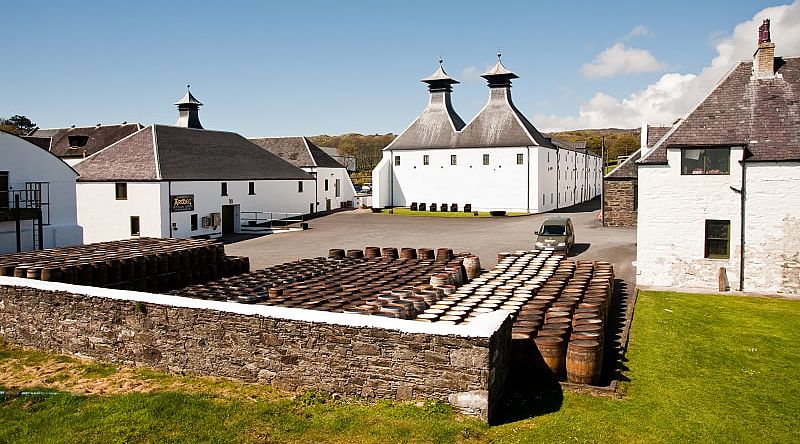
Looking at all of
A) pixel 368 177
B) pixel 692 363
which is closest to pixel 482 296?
pixel 692 363

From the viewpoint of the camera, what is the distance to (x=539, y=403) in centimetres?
982

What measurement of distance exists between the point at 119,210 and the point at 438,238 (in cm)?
1723

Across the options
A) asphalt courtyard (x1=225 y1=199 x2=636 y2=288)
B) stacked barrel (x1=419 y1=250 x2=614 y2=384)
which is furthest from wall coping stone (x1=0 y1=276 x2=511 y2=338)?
asphalt courtyard (x1=225 y1=199 x2=636 y2=288)

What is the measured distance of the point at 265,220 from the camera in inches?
1660

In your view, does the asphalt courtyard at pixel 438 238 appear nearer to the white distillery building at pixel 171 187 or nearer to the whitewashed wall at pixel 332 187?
the white distillery building at pixel 171 187

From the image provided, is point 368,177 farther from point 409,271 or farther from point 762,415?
point 762,415

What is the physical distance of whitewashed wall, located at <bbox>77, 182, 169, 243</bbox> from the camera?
110 ft

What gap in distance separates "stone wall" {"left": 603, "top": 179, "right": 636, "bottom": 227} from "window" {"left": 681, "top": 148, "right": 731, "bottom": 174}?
54.4 feet

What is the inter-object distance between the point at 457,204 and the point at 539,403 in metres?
42.1

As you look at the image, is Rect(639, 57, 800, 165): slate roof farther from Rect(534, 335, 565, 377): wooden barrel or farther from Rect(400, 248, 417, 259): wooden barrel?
Rect(534, 335, 565, 377): wooden barrel

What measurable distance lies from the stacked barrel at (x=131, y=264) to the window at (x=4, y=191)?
4324 mm

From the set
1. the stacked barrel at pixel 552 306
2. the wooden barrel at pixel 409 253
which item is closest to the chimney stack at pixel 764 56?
the stacked barrel at pixel 552 306

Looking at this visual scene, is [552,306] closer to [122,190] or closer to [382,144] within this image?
[122,190]

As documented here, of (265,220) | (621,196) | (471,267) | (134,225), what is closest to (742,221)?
(471,267)
